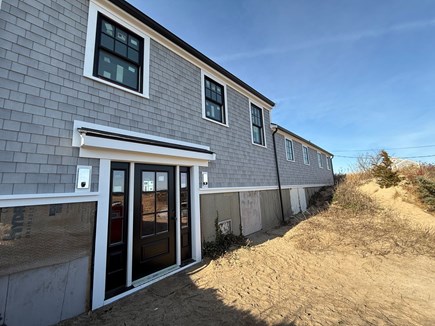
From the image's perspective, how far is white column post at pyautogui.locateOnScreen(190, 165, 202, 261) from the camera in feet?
16.1

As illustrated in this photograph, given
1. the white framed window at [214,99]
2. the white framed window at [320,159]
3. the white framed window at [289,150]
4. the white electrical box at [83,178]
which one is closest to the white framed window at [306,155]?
the white framed window at [289,150]

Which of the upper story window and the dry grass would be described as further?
the upper story window

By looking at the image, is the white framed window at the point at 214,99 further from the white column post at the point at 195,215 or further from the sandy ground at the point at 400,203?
the sandy ground at the point at 400,203

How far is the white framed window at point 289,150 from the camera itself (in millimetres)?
11427

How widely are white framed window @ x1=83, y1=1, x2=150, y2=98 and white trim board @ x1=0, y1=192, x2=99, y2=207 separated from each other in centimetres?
209

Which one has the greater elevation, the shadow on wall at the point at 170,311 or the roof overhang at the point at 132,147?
the roof overhang at the point at 132,147

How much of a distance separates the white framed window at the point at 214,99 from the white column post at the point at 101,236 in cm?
332

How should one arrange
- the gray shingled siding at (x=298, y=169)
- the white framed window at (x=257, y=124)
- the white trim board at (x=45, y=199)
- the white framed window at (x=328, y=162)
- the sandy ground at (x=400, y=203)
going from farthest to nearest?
the white framed window at (x=328, y=162)
the gray shingled siding at (x=298, y=169)
the white framed window at (x=257, y=124)
the sandy ground at (x=400, y=203)
the white trim board at (x=45, y=199)

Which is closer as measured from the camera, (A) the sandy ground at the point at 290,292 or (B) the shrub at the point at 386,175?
(A) the sandy ground at the point at 290,292

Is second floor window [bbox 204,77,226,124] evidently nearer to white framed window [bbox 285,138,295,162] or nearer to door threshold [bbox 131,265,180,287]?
door threshold [bbox 131,265,180,287]

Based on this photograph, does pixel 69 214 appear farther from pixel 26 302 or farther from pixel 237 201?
pixel 237 201

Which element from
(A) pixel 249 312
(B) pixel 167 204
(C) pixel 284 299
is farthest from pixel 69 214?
(C) pixel 284 299

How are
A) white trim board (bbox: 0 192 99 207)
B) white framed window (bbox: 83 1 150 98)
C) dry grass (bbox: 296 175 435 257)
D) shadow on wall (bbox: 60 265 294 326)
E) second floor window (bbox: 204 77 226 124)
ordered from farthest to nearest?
1. second floor window (bbox: 204 77 226 124)
2. dry grass (bbox: 296 175 435 257)
3. white framed window (bbox: 83 1 150 98)
4. shadow on wall (bbox: 60 265 294 326)
5. white trim board (bbox: 0 192 99 207)

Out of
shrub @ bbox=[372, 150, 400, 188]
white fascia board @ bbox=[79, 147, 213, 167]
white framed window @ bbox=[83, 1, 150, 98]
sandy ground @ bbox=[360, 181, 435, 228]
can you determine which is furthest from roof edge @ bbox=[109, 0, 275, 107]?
shrub @ bbox=[372, 150, 400, 188]
